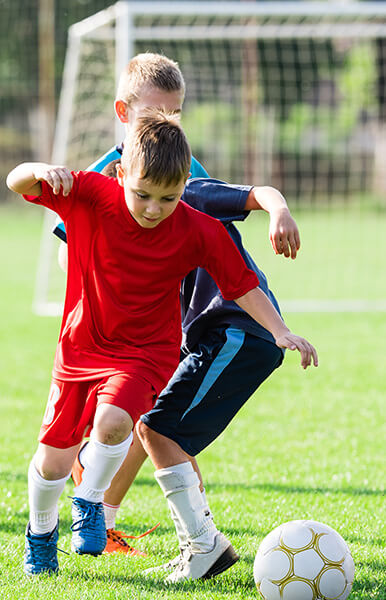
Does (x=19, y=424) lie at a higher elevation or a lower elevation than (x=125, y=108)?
lower

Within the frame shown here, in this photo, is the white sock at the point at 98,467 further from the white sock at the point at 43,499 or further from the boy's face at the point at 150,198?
the boy's face at the point at 150,198

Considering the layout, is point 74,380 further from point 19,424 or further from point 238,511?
point 19,424

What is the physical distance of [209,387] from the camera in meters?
3.28

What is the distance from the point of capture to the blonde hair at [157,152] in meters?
2.84

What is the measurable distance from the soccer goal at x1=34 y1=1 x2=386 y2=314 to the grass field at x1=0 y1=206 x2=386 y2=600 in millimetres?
3048

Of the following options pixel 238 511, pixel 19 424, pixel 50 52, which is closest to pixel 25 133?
pixel 50 52

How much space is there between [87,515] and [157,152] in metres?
1.19

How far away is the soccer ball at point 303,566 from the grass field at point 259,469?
0.12m

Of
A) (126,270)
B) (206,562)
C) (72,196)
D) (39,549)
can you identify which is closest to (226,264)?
(126,270)

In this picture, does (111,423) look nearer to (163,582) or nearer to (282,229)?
(163,582)

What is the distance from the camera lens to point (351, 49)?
31.5 metres

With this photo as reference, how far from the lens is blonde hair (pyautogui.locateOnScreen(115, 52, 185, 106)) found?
338 centimetres

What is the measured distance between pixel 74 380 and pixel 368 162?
25.9 meters

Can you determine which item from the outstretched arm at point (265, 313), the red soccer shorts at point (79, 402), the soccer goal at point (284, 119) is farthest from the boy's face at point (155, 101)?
the soccer goal at point (284, 119)
